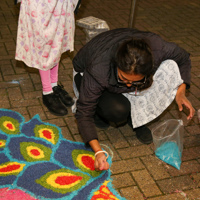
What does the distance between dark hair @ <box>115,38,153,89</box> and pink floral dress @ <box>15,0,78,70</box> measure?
911mm

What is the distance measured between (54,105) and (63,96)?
0.18 metres

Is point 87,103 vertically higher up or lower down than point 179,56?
lower down

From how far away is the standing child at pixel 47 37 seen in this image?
2.58 metres

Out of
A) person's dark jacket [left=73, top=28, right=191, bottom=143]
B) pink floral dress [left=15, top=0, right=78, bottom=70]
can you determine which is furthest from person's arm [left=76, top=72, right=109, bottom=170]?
pink floral dress [left=15, top=0, right=78, bottom=70]

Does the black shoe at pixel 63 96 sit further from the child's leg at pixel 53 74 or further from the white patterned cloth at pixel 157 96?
the white patterned cloth at pixel 157 96

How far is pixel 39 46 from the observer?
8.94ft

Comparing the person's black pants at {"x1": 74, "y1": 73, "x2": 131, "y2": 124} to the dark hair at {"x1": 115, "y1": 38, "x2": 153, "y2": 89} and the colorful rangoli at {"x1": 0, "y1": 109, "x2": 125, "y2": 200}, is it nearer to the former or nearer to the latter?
the colorful rangoli at {"x1": 0, "y1": 109, "x2": 125, "y2": 200}

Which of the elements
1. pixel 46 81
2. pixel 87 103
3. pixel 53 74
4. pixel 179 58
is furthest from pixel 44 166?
pixel 179 58

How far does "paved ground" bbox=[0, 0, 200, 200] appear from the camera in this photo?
2369 millimetres

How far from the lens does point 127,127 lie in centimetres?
297

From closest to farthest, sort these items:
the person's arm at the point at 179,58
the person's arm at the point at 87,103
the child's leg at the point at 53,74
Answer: the person's arm at the point at 87,103, the person's arm at the point at 179,58, the child's leg at the point at 53,74

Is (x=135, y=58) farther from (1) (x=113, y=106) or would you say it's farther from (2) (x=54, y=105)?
(2) (x=54, y=105)

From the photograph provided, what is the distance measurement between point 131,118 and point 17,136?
0.98 m

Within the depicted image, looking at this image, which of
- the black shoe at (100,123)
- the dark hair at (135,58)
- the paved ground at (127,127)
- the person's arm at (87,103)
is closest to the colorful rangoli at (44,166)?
the paved ground at (127,127)
